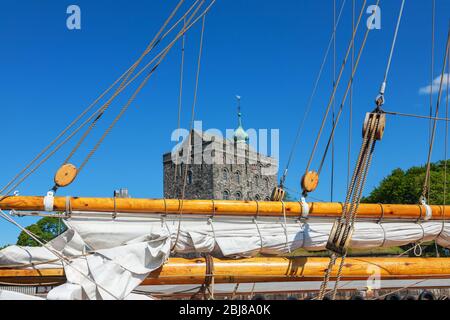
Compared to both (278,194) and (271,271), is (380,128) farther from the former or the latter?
(278,194)

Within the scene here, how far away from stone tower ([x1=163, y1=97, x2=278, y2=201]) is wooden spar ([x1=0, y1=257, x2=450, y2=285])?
3589 centimetres

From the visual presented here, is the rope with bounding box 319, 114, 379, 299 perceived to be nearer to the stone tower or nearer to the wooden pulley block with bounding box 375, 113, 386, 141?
the wooden pulley block with bounding box 375, 113, 386, 141

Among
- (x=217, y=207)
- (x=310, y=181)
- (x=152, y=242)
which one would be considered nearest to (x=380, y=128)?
(x=310, y=181)

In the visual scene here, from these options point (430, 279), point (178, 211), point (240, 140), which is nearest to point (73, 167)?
point (178, 211)

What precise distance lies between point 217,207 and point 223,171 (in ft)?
124

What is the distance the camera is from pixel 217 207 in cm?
468

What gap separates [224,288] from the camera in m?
4.82

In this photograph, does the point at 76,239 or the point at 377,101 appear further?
the point at 76,239

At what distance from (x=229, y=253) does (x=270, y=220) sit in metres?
0.64

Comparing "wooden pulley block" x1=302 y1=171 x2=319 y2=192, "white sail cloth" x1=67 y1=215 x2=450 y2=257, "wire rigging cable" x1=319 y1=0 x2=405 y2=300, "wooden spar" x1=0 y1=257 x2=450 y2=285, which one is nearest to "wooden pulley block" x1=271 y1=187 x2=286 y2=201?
"wooden pulley block" x1=302 y1=171 x2=319 y2=192

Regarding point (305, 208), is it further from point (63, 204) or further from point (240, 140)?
point (240, 140)

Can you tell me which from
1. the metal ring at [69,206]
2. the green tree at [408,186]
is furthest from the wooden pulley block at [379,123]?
the green tree at [408,186]

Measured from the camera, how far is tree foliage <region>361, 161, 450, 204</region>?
102 ft

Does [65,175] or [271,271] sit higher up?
[65,175]
